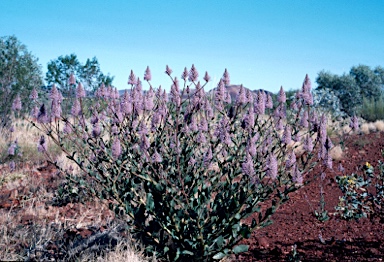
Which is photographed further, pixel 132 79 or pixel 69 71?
pixel 69 71

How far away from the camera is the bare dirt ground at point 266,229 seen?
11.6 ft

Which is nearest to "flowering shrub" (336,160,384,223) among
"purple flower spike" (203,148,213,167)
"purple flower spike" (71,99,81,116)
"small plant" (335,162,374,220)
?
"small plant" (335,162,374,220)

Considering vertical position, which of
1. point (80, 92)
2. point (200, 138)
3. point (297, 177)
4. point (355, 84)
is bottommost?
point (297, 177)

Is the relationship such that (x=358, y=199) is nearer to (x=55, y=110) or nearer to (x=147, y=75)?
(x=147, y=75)

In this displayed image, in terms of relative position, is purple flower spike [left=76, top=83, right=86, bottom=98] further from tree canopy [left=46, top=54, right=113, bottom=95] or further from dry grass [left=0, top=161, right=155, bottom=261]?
tree canopy [left=46, top=54, right=113, bottom=95]

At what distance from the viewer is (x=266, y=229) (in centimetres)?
428

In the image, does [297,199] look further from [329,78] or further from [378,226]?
[329,78]

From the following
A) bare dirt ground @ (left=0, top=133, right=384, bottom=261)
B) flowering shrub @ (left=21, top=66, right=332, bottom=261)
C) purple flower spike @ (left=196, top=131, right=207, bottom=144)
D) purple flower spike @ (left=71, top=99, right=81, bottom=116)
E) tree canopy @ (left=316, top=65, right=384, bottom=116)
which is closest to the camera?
flowering shrub @ (left=21, top=66, right=332, bottom=261)

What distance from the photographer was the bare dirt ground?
3526mm

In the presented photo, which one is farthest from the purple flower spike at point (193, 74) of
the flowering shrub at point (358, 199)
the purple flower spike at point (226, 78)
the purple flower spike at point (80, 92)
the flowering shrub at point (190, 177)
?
the flowering shrub at point (358, 199)

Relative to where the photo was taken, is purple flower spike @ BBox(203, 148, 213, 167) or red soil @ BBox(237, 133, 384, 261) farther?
red soil @ BBox(237, 133, 384, 261)

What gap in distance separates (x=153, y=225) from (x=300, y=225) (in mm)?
1945

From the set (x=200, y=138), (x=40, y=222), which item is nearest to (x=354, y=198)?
(x=200, y=138)

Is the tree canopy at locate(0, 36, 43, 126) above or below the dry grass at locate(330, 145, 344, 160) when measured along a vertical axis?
above
